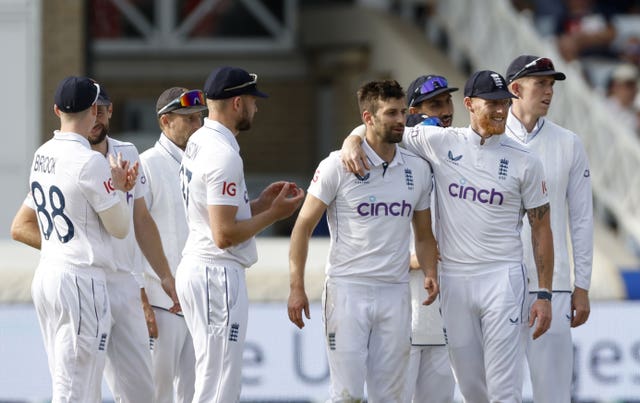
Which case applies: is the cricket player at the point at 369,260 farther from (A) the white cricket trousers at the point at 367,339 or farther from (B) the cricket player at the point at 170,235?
(B) the cricket player at the point at 170,235

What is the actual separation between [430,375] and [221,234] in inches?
69.5

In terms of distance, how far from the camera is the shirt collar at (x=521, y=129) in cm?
869

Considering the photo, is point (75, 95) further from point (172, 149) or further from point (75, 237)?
point (172, 149)

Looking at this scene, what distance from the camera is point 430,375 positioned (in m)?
8.80

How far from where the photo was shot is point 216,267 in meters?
7.91

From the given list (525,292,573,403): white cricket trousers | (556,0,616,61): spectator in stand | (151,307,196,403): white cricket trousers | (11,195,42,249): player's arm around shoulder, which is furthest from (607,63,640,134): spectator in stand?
(11,195,42,249): player's arm around shoulder

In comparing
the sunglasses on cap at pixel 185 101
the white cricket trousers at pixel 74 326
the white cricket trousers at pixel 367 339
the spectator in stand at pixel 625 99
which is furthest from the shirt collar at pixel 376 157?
the spectator in stand at pixel 625 99

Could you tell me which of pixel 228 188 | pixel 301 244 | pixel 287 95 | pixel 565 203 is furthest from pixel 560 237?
pixel 287 95

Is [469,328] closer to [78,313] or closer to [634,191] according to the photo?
[78,313]

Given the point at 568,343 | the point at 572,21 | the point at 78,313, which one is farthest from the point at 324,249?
the point at 572,21

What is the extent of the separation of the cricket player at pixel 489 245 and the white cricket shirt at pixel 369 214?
0.17 m

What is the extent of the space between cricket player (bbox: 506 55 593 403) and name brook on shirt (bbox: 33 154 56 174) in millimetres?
2623

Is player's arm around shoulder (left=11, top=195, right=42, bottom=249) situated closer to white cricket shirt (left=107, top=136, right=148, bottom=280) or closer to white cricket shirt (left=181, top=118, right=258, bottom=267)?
white cricket shirt (left=107, top=136, right=148, bottom=280)

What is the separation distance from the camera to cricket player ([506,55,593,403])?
856 centimetres
